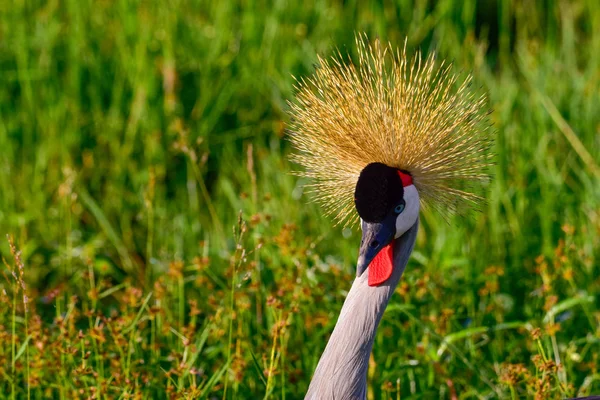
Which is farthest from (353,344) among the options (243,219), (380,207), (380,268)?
(243,219)

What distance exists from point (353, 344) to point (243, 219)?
820 mm

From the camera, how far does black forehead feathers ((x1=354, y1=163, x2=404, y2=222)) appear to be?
5.46 ft

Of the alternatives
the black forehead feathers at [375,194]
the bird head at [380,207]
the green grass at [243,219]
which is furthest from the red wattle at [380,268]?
the green grass at [243,219]

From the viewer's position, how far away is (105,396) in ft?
6.52

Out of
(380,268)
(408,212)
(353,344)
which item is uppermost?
(408,212)

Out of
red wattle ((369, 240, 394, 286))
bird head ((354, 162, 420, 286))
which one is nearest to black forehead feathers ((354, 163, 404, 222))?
bird head ((354, 162, 420, 286))

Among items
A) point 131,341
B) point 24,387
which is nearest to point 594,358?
point 131,341

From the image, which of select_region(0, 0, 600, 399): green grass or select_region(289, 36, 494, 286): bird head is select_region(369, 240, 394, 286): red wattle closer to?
select_region(289, 36, 494, 286): bird head

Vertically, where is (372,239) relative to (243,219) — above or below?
above

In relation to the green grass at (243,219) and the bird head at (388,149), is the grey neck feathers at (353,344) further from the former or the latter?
the green grass at (243,219)

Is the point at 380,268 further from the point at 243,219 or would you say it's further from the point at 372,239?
the point at 243,219

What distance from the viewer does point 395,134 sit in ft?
5.75

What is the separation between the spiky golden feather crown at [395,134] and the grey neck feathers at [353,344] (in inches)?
4.6

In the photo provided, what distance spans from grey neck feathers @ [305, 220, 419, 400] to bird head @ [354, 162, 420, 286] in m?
0.03
